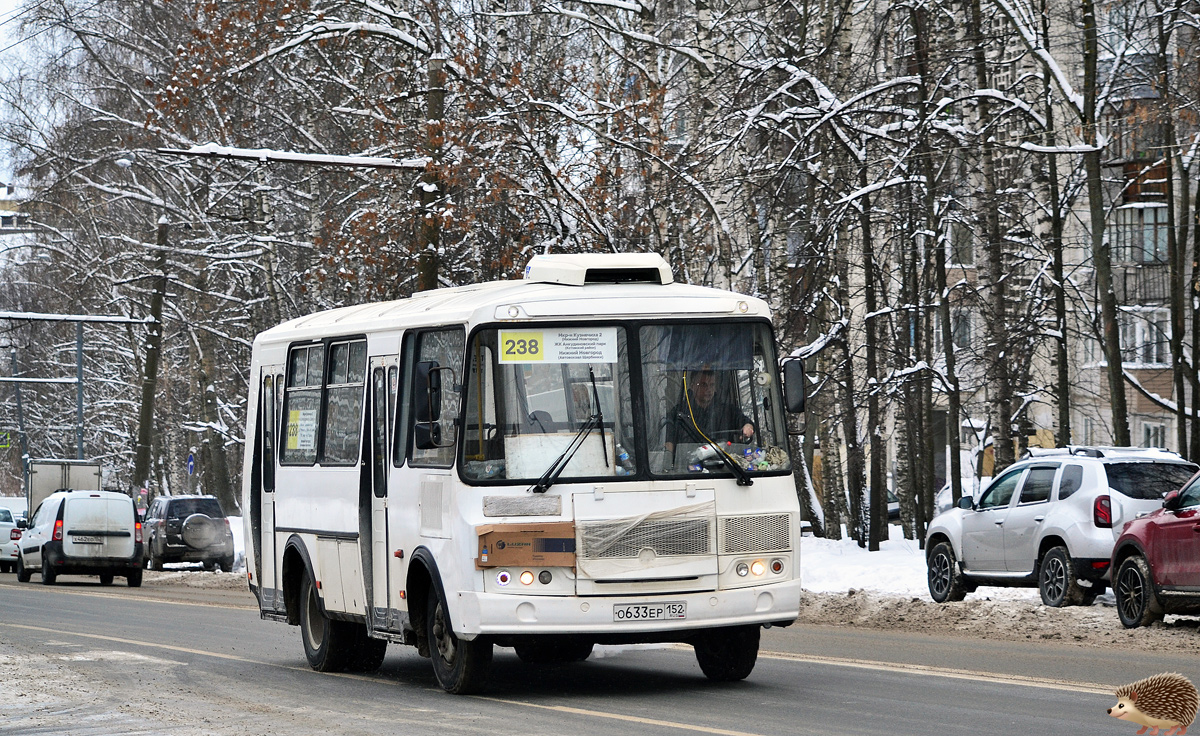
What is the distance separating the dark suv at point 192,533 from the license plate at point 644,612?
91.4ft

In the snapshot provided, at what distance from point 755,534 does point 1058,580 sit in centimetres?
873

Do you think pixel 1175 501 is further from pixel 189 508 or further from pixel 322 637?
pixel 189 508

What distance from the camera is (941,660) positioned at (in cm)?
1405

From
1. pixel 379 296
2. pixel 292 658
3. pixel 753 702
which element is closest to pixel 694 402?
pixel 753 702

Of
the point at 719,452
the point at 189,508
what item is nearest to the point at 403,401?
the point at 719,452

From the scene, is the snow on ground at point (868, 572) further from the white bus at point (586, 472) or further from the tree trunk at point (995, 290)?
the white bus at point (586, 472)

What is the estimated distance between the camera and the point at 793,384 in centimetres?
1190

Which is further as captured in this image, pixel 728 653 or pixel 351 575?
pixel 351 575

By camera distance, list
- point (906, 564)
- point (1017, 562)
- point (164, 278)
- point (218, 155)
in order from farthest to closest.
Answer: point (164, 278) < point (906, 564) < point (218, 155) < point (1017, 562)

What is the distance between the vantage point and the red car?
16.0 metres

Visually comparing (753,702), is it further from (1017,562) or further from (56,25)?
(56,25)

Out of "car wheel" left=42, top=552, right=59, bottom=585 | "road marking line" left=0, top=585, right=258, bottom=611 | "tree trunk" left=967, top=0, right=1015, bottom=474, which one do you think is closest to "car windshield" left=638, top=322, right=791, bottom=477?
"road marking line" left=0, top=585, right=258, bottom=611

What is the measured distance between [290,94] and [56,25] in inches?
294

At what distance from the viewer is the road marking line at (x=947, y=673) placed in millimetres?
11777
